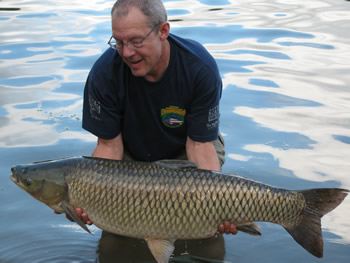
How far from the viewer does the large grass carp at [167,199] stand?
321 cm

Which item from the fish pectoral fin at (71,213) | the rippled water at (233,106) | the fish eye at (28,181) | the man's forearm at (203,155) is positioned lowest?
the rippled water at (233,106)

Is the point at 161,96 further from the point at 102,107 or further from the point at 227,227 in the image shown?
the point at 227,227

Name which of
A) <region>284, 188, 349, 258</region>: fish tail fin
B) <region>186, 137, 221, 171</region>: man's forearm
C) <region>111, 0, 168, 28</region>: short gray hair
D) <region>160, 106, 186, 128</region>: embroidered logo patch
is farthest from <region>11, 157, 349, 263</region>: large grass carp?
<region>111, 0, 168, 28</region>: short gray hair

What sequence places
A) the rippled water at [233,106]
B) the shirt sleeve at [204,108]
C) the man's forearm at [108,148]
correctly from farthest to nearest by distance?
the rippled water at [233,106] → the man's forearm at [108,148] → the shirt sleeve at [204,108]

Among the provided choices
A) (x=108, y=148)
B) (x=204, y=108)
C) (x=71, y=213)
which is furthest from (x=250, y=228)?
(x=108, y=148)

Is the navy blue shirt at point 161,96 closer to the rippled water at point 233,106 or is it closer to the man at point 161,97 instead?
the man at point 161,97

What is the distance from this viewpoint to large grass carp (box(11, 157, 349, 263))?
3.21 meters

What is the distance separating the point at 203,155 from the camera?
12.6ft

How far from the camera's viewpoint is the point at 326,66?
773 cm

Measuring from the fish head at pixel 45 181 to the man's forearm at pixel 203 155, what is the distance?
93cm

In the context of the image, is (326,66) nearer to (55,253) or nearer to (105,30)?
(105,30)

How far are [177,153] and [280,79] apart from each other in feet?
Result: 11.4

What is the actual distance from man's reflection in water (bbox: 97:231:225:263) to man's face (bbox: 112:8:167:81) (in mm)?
1165

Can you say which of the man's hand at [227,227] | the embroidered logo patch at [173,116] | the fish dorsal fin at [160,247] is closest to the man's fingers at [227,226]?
the man's hand at [227,227]
